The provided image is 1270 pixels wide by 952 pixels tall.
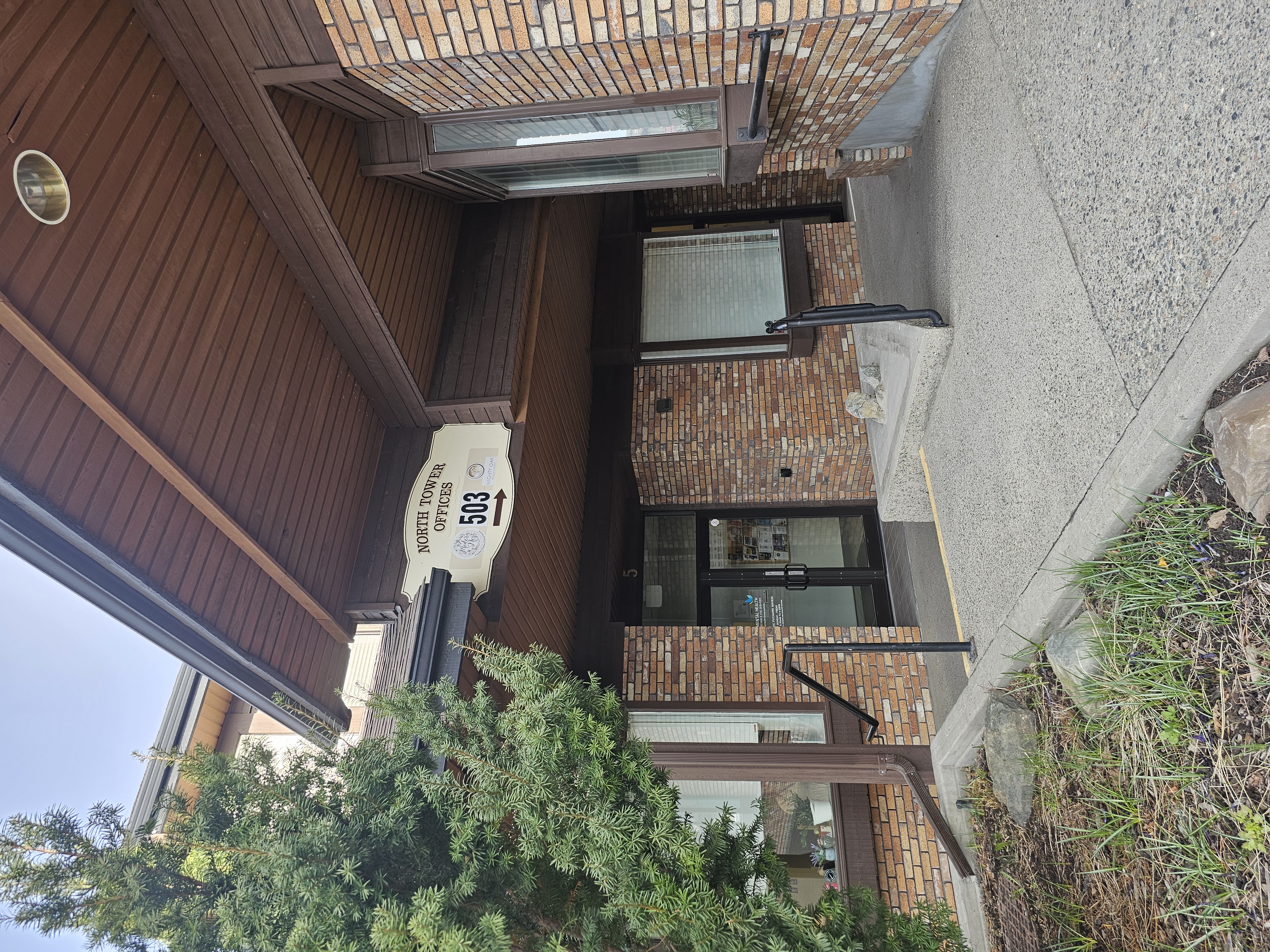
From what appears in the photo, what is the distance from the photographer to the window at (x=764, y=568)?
22.1 feet

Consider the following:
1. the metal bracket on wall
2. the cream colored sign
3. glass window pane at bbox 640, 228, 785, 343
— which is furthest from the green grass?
glass window pane at bbox 640, 228, 785, 343

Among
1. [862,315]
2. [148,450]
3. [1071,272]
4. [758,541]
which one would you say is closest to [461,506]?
[148,450]

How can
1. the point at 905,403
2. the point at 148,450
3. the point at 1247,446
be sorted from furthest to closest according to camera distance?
the point at 905,403, the point at 148,450, the point at 1247,446

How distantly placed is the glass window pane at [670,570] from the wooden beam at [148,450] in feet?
11.4

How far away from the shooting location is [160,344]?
116 inches

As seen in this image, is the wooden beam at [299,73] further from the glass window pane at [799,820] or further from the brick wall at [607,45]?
the glass window pane at [799,820]

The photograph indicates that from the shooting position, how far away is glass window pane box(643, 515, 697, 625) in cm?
686

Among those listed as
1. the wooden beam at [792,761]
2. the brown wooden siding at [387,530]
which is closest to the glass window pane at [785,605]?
the wooden beam at [792,761]

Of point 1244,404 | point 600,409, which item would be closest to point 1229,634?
point 1244,404

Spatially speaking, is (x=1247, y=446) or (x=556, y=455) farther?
(x=556, y=455)

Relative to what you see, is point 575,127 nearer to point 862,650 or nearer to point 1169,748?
point 862,650

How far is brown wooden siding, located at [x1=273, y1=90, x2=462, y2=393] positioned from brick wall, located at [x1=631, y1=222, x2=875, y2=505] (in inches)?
101

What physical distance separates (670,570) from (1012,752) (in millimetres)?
4453

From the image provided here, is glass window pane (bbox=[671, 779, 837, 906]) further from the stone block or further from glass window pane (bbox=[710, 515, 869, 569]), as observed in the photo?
glass window pane (bbox=[710, 515, 869, 569])
